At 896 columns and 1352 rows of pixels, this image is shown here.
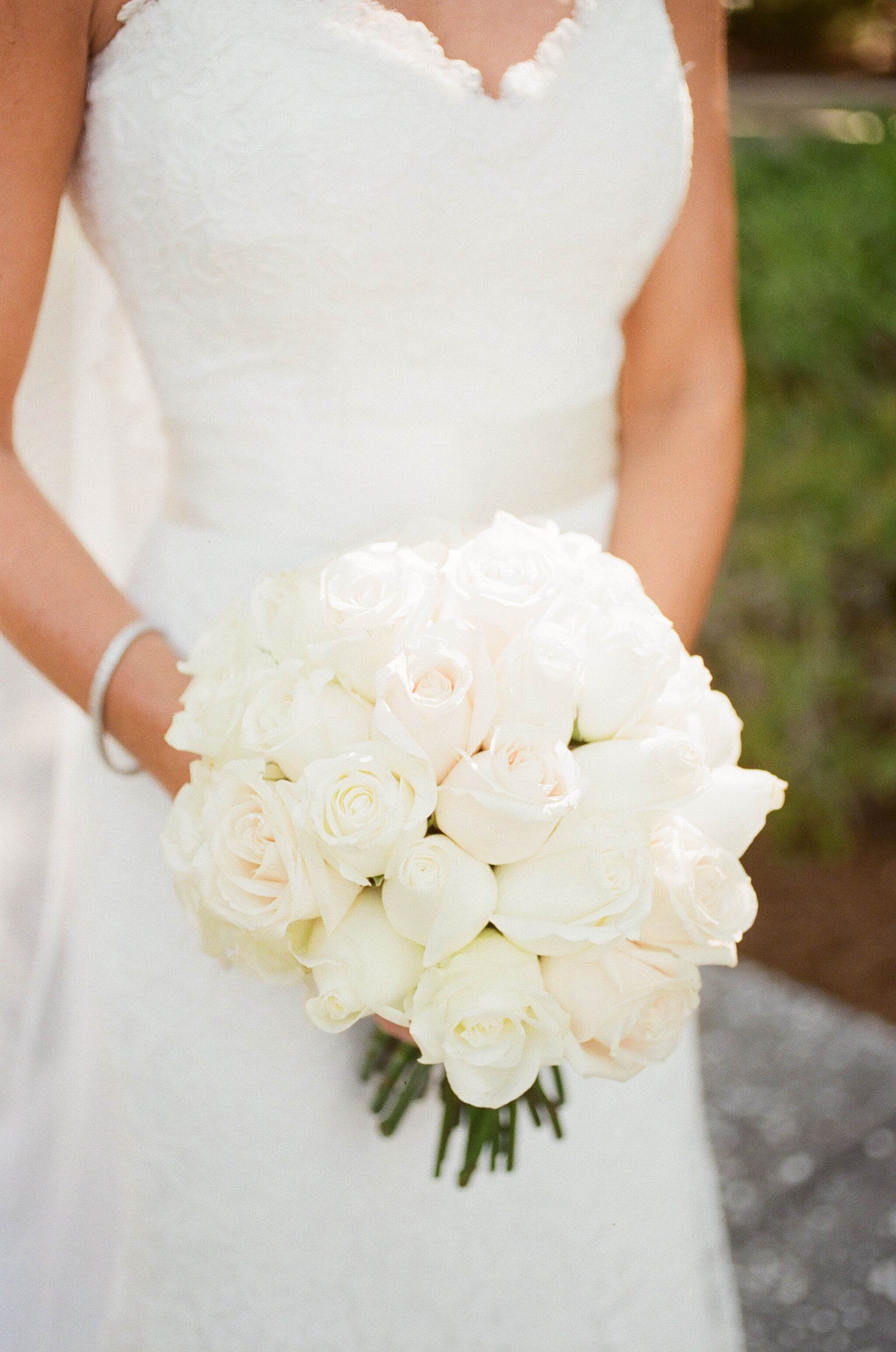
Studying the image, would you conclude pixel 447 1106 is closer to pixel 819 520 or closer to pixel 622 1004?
pixel 622 1004

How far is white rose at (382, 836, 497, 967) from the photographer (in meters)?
0.94

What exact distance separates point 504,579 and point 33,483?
0.53 meters

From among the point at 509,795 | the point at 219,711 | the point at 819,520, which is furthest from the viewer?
the point at 819,520

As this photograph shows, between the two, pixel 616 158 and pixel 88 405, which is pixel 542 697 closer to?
pixel 616 158

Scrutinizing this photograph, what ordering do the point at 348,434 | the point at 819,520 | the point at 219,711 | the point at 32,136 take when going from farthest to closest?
the point at 819,520
the point at 348,434
the point at 32,136
the point at 219,711

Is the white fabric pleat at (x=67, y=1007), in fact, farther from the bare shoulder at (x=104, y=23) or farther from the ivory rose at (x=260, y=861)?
the ivory rose at (x=260, y=861)

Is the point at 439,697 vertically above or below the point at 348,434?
above

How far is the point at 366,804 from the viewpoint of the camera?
936 mm

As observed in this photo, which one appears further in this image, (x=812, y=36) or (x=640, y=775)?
(x=812, y=36)

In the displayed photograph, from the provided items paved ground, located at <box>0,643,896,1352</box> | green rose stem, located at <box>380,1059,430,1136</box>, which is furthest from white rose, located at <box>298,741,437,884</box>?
paved ground, located at <box>0,643,896,1352</box>

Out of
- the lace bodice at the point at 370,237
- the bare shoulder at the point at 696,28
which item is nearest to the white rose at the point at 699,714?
the lace bodice at the point at 370,237

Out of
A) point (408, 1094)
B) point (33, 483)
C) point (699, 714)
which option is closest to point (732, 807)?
point (699, 714)

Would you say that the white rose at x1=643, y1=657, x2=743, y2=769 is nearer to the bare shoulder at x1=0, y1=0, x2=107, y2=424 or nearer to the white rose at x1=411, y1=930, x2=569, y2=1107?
the white rose at x1=411, y1=930, x2=569, y2=1107

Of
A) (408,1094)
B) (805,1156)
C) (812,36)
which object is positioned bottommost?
(812,36)
